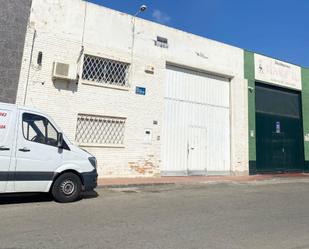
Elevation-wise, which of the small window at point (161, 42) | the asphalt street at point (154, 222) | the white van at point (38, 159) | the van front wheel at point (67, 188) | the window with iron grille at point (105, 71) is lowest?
the asphalt street at point (154, 222)

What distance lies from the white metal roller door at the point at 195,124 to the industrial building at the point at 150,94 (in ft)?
0.17

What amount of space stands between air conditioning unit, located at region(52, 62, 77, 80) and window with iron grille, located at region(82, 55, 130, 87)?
31.4 inches

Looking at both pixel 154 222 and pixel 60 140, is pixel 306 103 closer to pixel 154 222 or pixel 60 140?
pixel 60 140

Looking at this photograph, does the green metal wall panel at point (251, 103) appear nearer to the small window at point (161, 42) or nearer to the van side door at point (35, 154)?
→ the small window at point (161, 42)

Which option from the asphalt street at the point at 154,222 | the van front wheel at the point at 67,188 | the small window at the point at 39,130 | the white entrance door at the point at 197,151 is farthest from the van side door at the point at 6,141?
the white entrance door at the point at 197,151

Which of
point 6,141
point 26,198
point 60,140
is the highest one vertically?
point 60,140

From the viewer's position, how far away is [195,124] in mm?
16922

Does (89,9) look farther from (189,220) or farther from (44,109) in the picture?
(189,220)

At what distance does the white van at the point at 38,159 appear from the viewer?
25.6 feet

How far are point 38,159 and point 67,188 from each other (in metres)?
1.06

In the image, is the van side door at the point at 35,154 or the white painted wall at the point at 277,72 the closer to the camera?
the van side door at the point at 35,154

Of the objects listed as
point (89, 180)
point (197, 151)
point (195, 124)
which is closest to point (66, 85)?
point (89, 180)

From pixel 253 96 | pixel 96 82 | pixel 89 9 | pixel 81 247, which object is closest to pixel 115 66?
pixel 96 82

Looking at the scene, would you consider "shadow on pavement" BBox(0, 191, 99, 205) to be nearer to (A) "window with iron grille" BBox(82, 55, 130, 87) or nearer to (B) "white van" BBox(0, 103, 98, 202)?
(B) "white van" BBox(0, 103, 98, 202)
